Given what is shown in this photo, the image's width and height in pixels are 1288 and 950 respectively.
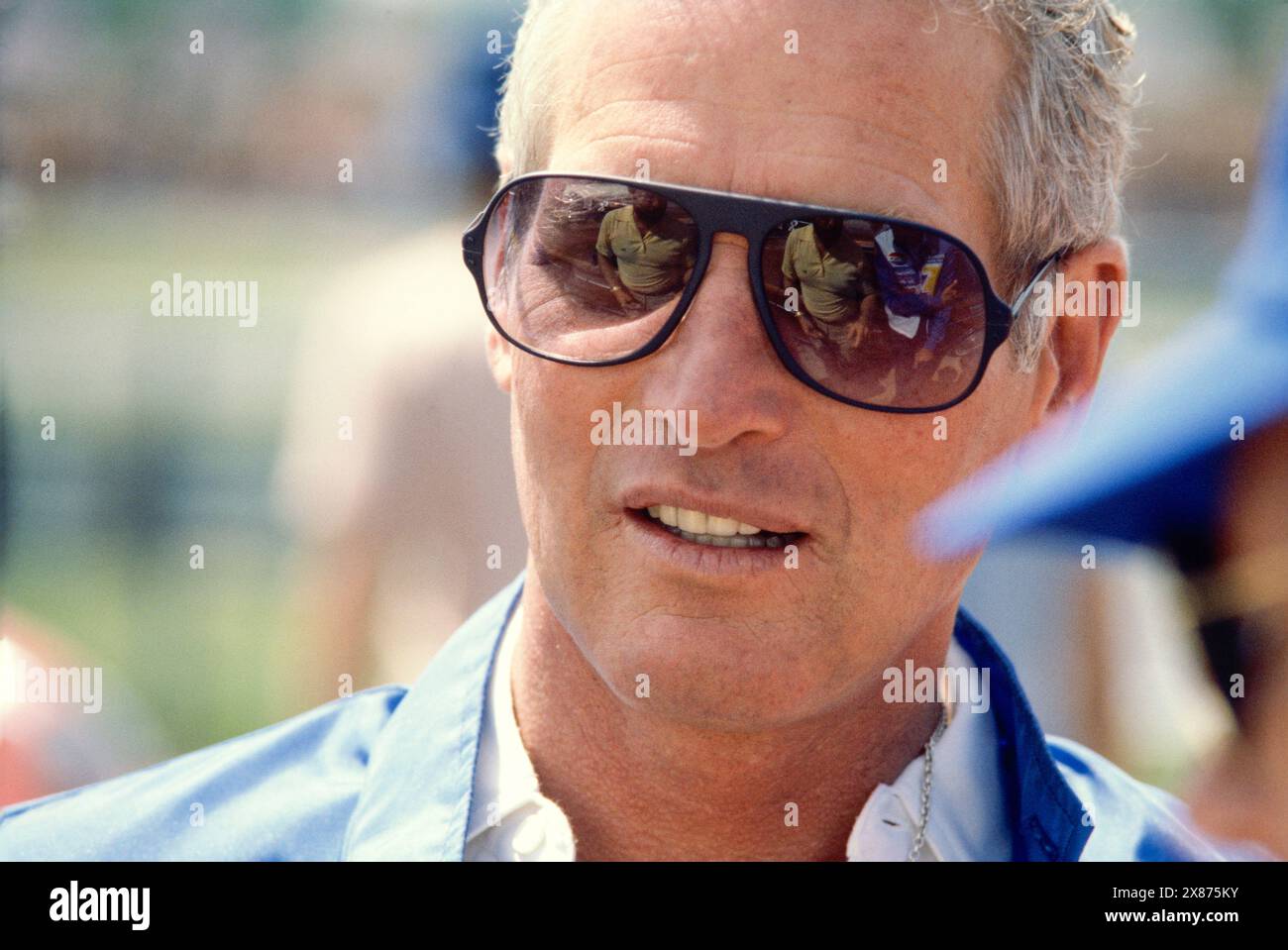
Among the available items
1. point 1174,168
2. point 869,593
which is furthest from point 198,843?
point 1174,168

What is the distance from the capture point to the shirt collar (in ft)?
5.65

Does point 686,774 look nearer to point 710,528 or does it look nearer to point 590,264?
point 710,528

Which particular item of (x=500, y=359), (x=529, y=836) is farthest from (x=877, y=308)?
(x=529, y=836)

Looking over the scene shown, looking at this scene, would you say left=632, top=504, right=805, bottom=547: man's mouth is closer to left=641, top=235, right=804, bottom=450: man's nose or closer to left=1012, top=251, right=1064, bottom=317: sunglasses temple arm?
left=641, top=235, right=804, bottom=450: man's nose

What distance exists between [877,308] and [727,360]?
0.62ft

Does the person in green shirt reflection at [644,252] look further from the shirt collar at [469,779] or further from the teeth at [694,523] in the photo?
the shirt collar at [469,779]

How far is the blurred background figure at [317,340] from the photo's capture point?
2760 millimetres

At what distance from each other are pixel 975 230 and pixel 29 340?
3.23m

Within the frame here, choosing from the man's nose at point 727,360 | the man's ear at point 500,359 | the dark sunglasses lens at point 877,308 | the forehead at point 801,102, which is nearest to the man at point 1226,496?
the dark sunglasses lens at point 877,308

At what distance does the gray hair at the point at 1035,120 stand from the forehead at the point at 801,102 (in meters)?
0.08

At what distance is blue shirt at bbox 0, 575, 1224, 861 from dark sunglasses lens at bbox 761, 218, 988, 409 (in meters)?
0.52

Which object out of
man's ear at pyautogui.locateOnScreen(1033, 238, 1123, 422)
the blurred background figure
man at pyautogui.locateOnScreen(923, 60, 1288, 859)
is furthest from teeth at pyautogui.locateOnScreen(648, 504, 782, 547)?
the blurred background figure

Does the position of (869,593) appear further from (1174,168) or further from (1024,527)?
(1174,168)
